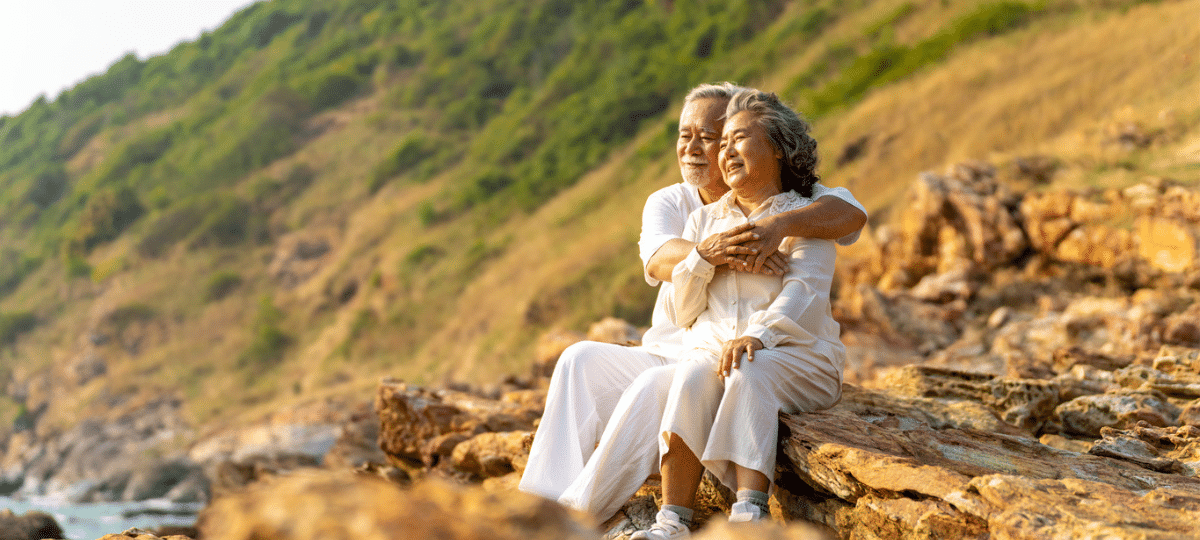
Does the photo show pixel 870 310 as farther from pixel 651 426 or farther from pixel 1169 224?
pixel 651 426

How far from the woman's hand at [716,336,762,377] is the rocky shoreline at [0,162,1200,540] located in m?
0.44

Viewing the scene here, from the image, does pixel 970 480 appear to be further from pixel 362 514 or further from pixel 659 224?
pixel 362 514

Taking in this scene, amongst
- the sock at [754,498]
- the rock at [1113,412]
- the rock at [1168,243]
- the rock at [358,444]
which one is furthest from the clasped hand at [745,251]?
the rock at [1168,243]

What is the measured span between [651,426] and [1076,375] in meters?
3.71

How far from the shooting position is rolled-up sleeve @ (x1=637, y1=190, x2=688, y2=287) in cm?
419

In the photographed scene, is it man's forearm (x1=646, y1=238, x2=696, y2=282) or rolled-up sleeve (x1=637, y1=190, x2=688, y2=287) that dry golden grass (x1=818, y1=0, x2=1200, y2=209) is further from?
man's forearm (x1=646, y1=238, x2=696, y2=282)

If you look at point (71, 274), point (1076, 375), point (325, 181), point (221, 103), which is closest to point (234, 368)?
point (325, 181)

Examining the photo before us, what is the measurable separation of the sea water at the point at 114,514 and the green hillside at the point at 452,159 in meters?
6.04

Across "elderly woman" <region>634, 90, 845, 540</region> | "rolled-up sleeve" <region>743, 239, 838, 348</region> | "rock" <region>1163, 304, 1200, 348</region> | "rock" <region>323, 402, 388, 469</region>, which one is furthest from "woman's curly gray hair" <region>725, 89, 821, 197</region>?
"rock" <region>323, 402, 388, 469</region>

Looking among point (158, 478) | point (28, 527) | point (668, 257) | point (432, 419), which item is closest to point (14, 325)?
point (158, 478)

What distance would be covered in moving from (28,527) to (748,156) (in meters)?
5.58

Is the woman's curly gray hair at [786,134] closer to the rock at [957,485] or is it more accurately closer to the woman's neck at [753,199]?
the woman's neck at [753,199]

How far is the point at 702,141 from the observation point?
451 centimetres

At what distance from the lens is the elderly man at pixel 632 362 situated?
3.61 m
